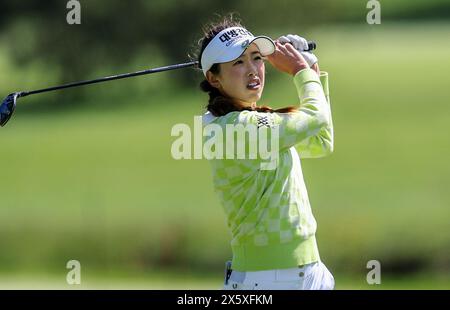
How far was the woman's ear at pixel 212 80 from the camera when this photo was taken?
466 cm

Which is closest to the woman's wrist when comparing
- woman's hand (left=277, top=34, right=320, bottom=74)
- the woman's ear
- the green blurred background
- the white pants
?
woman's hand (left=277, top=34, right=320, bottom=74)

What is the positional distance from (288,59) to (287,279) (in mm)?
729

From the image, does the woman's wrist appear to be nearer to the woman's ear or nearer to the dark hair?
the dark hair

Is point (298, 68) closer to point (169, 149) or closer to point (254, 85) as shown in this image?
point (254, 85)

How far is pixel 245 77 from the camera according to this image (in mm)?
4578

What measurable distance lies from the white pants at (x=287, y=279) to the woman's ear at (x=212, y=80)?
0.63 metres

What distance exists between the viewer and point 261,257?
14.7 ft

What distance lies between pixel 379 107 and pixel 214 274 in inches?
478

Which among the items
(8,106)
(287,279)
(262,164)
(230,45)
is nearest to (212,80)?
(230,45)

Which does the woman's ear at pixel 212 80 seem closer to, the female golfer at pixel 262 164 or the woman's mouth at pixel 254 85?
the female golfer at pixel 262 164

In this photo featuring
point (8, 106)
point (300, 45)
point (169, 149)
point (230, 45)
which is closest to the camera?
point (230, 45)

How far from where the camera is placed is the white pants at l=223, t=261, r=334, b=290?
4.49 meters

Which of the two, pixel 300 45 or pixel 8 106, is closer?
pixel 300 45

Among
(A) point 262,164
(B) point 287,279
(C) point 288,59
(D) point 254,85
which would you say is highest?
(C) point 288,59
